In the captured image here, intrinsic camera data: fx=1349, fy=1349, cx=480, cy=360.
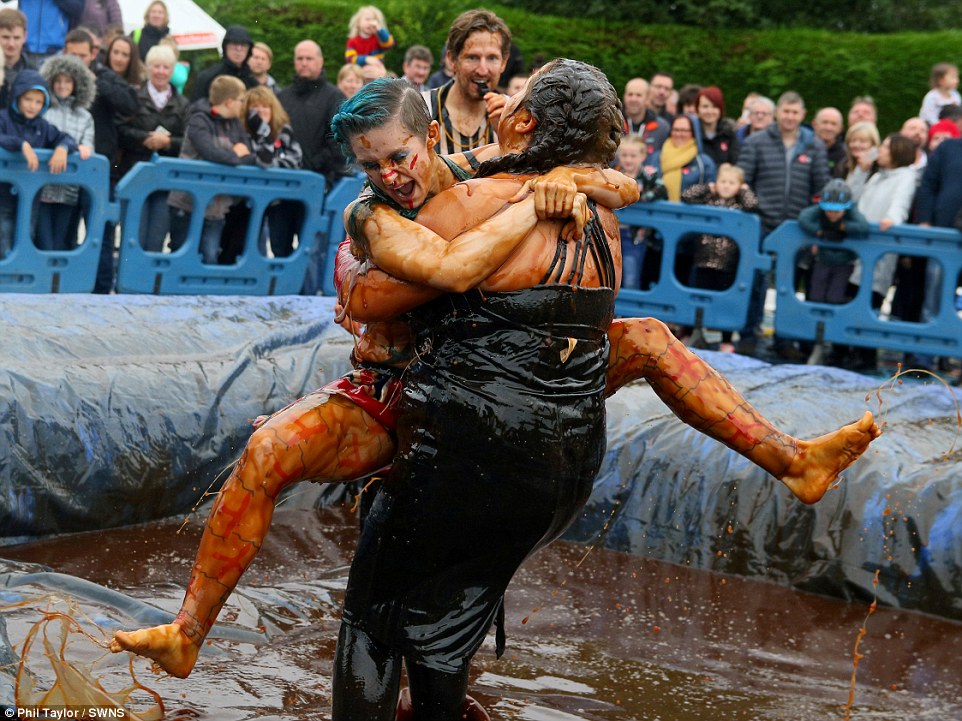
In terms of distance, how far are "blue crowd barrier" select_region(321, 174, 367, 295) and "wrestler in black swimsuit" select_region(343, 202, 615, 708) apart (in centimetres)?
566

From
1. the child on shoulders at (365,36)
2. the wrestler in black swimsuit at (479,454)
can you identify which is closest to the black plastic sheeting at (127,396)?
the wrestler in black swimsuit at (479,454)

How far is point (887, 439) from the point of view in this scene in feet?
18.6

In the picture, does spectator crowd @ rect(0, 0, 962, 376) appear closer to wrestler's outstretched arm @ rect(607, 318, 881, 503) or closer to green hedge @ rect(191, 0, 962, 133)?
wrestler's outstretched arm @ rect(607, 318, 881, 503)

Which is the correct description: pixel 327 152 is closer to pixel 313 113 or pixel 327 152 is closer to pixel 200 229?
pixel 313 113

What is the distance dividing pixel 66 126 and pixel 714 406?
19.0 feet

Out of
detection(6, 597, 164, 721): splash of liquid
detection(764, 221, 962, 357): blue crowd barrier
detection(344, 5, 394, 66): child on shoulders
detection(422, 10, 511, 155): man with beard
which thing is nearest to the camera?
detection(6, 597, 164, 721): splash of liquid

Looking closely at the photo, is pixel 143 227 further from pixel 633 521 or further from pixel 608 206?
pixel 608 206

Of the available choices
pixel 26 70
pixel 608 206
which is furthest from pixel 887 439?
pixel 26 70

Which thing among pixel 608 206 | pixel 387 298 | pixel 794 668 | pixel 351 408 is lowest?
pixel 794 668

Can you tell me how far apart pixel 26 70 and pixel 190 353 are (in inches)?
119

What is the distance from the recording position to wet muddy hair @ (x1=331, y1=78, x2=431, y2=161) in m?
3.06

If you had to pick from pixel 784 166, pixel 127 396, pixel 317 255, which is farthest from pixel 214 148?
pixel 784 166

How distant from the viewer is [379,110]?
3.06 m

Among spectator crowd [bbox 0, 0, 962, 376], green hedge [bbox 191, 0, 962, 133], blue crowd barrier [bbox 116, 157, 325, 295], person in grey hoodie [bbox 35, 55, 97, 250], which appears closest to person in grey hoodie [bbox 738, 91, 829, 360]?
spectator crowd [bbox 0, 0, 962, 376]
